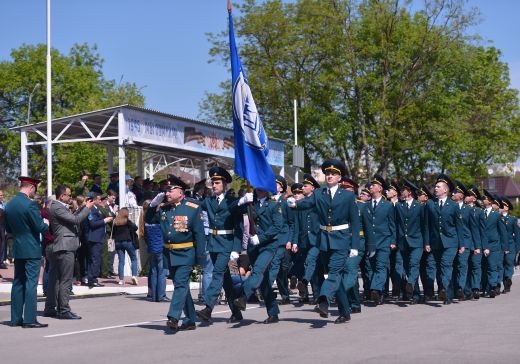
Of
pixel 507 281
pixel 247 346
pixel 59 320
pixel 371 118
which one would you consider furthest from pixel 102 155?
pixel 247 346

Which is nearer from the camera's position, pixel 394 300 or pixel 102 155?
pixel 394 300

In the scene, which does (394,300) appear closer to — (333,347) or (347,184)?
(347,184)

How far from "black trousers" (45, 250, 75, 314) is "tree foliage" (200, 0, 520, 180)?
3168 centimetres

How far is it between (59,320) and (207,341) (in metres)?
3.51

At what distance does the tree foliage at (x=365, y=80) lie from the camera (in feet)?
146

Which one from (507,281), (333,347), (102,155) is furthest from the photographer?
(102,155)

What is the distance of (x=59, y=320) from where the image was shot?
43.7 feet

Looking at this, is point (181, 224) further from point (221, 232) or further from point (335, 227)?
point (335, 227)

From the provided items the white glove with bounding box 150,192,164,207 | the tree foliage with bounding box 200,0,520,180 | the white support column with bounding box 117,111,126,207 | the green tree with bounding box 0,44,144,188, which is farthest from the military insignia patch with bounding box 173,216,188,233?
the green tree with bounding box 0,44,144,188

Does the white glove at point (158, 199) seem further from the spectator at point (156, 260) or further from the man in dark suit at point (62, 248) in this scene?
the spectator at point (156, 260)

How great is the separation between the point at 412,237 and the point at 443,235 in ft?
1.64

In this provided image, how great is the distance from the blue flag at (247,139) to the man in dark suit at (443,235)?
12.9 feet

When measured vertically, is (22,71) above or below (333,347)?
above

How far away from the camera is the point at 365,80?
4412 centimetres
